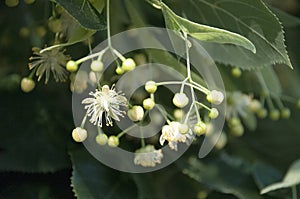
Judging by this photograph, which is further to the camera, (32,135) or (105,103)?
(32,135)

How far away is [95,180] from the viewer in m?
0.71

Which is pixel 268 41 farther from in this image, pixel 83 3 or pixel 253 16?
pixel 83 3

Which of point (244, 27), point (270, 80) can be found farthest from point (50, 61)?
point (270, 80)

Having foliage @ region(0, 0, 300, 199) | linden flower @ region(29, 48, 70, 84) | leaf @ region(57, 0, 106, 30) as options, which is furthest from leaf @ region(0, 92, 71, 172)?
leaf @ region(57, 0, 106, 30)

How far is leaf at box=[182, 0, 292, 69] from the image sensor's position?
62 cm

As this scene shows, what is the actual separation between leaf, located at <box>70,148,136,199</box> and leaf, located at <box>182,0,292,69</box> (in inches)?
7.4

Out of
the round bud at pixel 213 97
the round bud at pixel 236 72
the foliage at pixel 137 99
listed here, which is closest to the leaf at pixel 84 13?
the foliage at pixel 137 99

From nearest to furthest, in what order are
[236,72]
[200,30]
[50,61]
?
1. [200,30]
2. [50,61]
3. [236,72]

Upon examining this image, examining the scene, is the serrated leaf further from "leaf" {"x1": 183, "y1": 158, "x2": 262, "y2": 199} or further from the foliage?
"leaf" {"x1": 183, "y1": 158, "x2": 262, "y2": 199}

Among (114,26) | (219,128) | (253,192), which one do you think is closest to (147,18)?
(114,26)

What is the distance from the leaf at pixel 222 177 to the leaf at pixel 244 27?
0.18 m

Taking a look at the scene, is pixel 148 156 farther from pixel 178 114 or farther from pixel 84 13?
pixel 84 13

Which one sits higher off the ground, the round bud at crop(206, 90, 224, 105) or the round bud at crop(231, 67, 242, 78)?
the round bud at crop(206, 90, 224, 105)

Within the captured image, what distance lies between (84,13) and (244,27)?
17 cm
